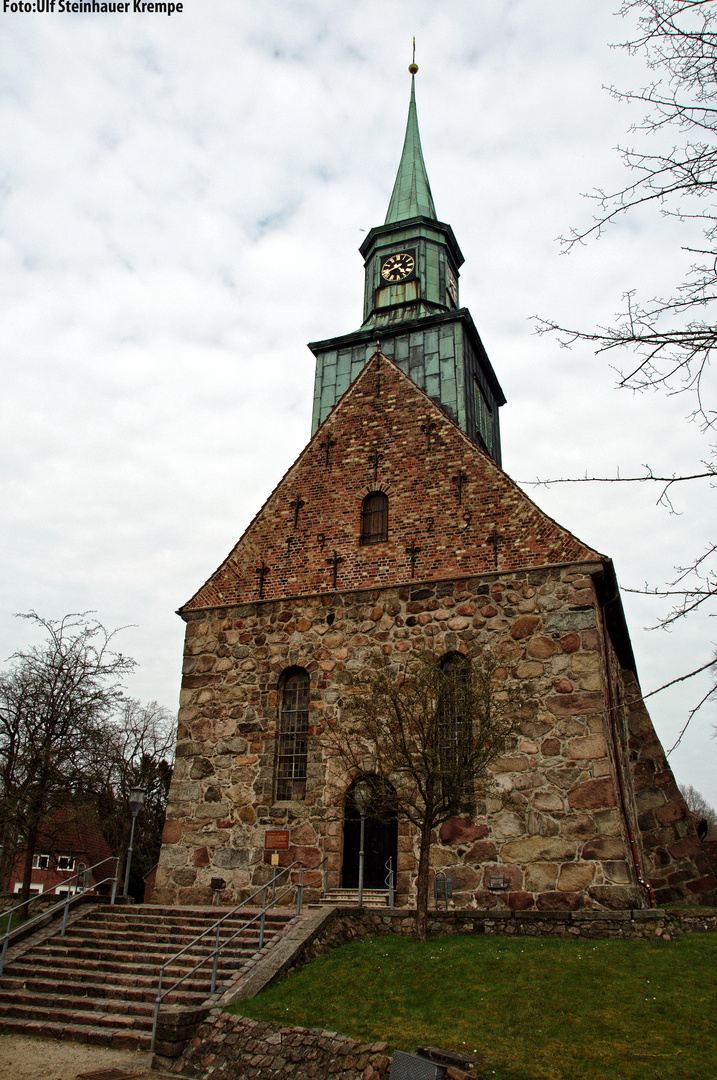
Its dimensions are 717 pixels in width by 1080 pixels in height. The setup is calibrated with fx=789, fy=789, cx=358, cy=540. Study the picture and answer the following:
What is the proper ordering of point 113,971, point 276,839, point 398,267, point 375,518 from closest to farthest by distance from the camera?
point 113,971 → point 276,839 → point 375,518 → point 398,267

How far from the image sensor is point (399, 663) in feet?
46.9

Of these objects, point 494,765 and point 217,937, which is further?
point 494,765

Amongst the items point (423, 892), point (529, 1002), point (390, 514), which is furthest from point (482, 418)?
point (529, 1002)

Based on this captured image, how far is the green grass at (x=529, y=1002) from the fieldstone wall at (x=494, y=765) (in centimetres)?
157

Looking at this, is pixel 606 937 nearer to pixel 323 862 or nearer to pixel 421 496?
pixel 323 862

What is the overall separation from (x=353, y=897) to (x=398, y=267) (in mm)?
19140

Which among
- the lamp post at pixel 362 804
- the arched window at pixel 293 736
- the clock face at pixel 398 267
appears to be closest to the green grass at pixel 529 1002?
the lamp post at pixel 362 804

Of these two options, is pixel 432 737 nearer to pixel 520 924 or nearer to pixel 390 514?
pixel 520 924

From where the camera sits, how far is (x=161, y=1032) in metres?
8.71

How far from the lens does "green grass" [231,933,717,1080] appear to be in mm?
7062

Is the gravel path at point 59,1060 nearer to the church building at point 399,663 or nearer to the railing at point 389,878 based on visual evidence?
the railing at point 389,878

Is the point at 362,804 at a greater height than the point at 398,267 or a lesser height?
lesser

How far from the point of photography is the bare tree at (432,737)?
36.7 feet

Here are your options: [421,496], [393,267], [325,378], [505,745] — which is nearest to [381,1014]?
[505,745]
